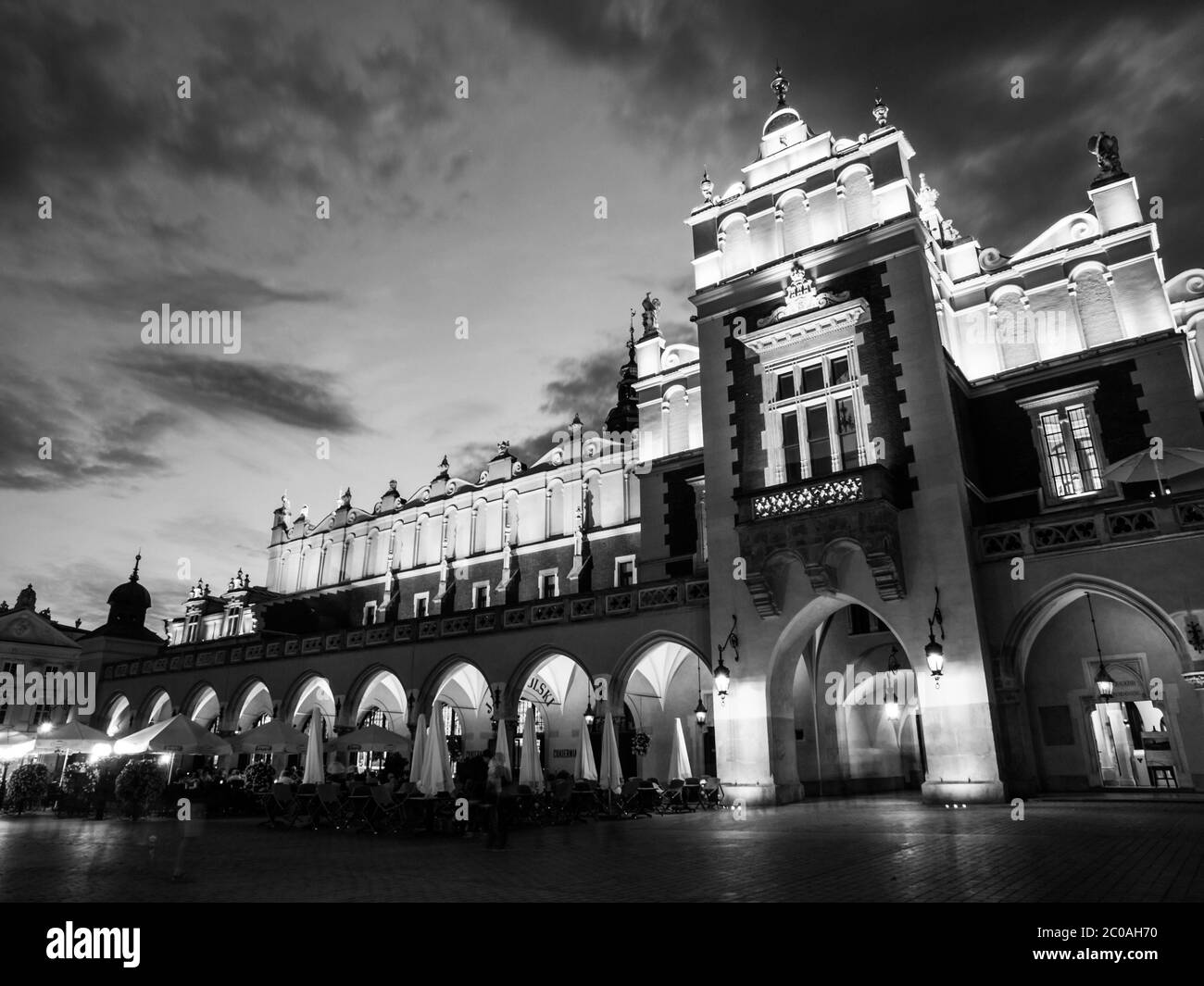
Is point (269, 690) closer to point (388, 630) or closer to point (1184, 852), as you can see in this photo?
point (388, 630)

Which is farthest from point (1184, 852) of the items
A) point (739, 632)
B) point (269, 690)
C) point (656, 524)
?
point (269, 690)

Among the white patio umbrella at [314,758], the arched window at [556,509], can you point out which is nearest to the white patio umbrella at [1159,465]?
the white patio umbrella at [314,758]

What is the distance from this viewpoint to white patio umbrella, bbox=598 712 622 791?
69.8 feet

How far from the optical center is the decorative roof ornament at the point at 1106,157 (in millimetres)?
→ 24016

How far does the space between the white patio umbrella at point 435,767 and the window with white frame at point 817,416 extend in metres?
11.6

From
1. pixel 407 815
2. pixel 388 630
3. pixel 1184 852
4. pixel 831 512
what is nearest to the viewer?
pixel 1184 852

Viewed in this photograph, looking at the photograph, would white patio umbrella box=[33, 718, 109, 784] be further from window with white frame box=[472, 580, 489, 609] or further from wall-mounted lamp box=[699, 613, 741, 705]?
wall-mounted lamp box=[699, 613, 741, 705]

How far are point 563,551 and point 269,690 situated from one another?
14.2 metres

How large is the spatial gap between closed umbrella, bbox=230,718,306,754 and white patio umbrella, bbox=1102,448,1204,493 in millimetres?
24390

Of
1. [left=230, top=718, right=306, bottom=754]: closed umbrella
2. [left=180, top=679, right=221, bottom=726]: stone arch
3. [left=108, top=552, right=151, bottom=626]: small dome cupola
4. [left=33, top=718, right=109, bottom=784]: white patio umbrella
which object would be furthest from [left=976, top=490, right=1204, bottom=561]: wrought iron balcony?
[left=108, top=552, right=151, bottom=626]: small dome cupola

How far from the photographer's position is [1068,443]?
2239 cm

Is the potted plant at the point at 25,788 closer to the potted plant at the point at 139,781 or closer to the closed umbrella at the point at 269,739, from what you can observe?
the closed umbrella at the point at 269,739

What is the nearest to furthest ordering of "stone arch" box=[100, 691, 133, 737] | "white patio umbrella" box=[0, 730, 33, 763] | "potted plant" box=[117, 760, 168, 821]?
"potted plant" box=[117, 760, 168, 821] → "white patio umbrella" box=[0, 730, 33, 763] → "stone arch" box=[100, 691, 133, 737]
